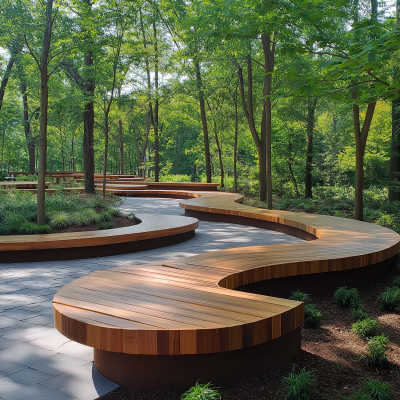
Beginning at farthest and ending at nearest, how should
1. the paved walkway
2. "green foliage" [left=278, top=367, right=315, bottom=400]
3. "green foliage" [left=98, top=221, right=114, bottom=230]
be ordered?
1. "green foliage" [left=98, top=221, right=114, bottom=230]
2. the paved walkway
3. "green foliage" [left=278, top=367, right=315, bottom=400]

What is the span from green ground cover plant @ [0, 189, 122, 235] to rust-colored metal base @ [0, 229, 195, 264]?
3.34ft

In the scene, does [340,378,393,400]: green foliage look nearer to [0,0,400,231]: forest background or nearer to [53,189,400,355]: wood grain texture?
[53,189,400,355]: wood grain texture

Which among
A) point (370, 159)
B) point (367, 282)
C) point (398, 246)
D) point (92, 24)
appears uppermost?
point (92, 24)

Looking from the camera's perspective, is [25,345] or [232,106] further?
[232,106]

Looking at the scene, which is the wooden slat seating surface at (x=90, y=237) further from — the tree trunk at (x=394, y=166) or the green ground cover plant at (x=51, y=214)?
the tree trunk at (x=394, y=166)

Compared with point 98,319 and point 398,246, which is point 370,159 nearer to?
point 398,246

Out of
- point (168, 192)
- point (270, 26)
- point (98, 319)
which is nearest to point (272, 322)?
point (98, 319)

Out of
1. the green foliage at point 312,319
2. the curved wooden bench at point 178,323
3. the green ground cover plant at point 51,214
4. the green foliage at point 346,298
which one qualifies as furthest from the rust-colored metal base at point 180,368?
the green ground cover plant at point 51,214

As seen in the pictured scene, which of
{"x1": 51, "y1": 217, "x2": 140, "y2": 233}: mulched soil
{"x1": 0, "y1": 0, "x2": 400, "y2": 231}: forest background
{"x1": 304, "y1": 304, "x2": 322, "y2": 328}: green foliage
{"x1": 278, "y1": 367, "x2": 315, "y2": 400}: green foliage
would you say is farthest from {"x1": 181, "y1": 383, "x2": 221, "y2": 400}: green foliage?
{"x1": 51, "y1": 217, "x2": 140, "y2": 233}: mulched soil

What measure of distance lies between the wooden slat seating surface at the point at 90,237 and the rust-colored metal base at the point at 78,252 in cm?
8

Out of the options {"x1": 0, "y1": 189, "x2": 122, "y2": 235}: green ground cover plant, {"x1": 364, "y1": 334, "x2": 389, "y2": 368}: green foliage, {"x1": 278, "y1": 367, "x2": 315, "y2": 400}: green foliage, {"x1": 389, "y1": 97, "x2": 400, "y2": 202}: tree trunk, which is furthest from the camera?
{"x1": 389, "y1": 97, "x2": 400, "y2": 202}: tree trunk

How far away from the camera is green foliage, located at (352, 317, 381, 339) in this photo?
3.20 metres

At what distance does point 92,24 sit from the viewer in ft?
26.4

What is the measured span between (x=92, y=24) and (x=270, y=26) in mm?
4934
